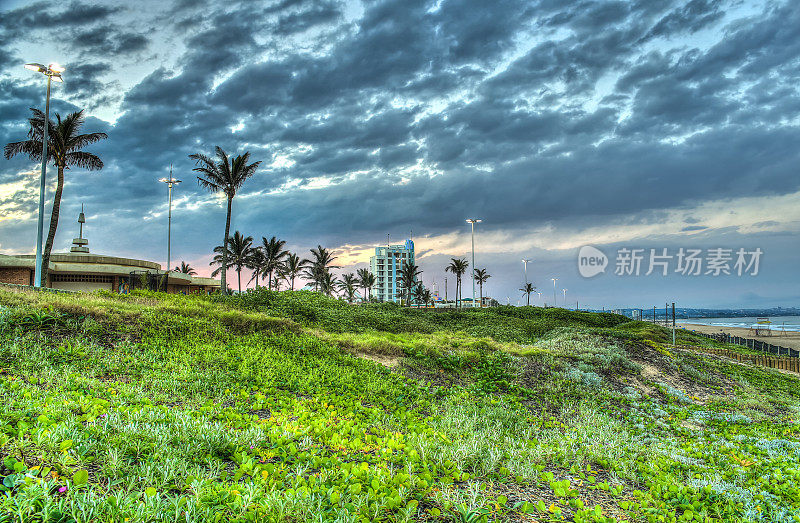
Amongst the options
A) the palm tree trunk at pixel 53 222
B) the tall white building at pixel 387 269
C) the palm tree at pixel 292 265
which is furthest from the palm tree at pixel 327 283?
the tall white building at pixel 387 269

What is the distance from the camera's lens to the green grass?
349 centimetres

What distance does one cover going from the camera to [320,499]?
11.0 ft

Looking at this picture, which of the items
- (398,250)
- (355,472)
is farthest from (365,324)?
(398,250)

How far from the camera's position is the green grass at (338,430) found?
3486 mm

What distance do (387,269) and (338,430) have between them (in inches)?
5144

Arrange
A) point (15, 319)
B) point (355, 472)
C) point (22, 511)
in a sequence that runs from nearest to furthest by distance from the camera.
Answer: point (22, 511) < point (355, 472) < point (15, 319)

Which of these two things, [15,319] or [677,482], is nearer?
[677,482]

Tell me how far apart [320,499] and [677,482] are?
464 centimetres

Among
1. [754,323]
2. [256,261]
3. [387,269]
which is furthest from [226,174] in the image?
[754,323]

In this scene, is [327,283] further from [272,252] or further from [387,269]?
[387,269]

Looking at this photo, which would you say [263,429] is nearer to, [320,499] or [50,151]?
[320,499]

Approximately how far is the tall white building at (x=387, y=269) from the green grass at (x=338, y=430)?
121812 mm

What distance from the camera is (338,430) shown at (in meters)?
6.02

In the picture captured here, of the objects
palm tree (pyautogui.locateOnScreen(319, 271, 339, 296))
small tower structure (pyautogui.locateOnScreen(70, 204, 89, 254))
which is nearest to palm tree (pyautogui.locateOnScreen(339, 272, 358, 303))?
palm tree (pyautogui.locateOnScreen(319, 271, 339, 296))
